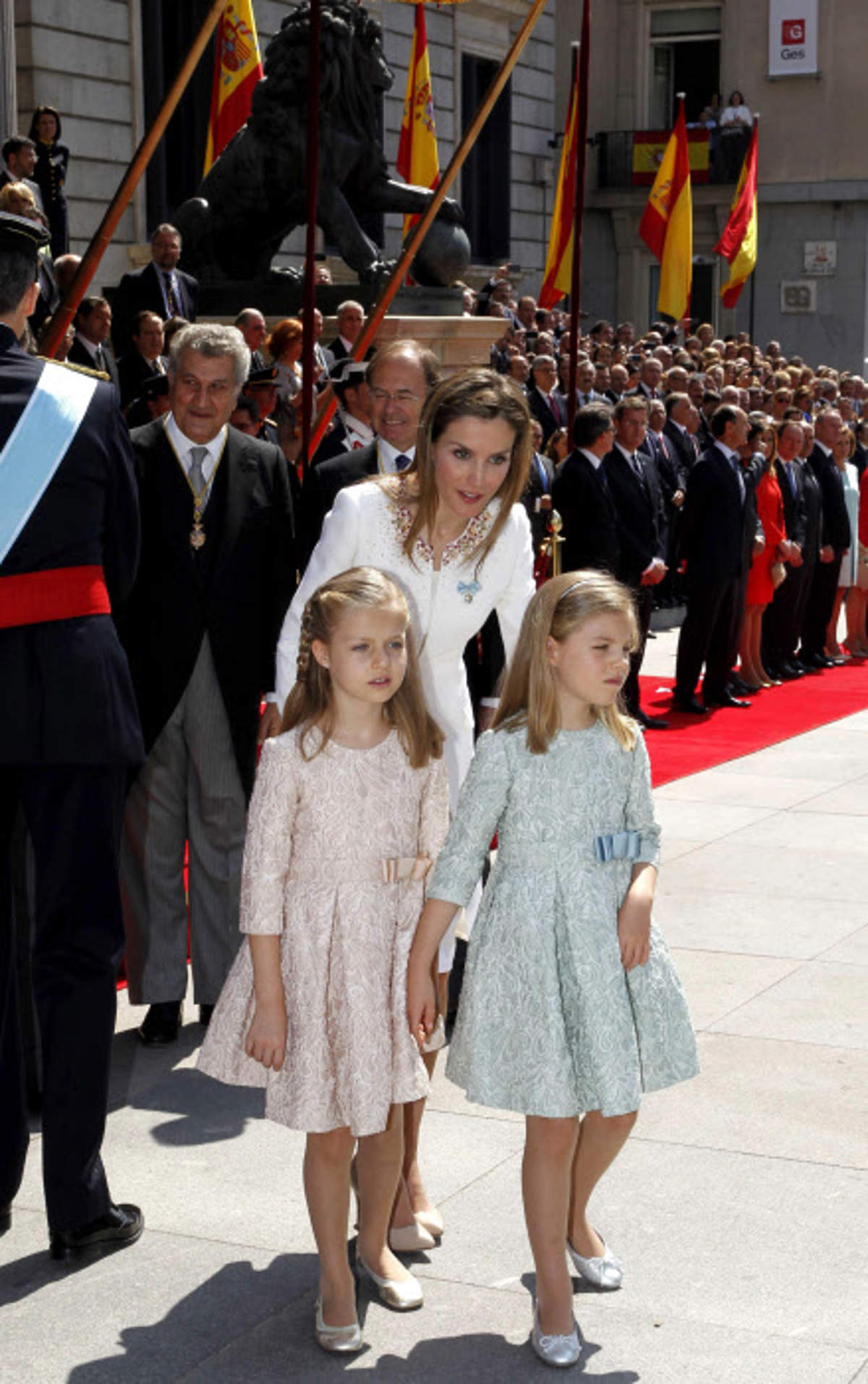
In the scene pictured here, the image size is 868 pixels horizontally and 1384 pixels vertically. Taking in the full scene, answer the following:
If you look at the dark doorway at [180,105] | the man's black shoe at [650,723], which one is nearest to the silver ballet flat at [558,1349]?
the man's black shoe at [650,723]

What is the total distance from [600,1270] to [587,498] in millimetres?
7452

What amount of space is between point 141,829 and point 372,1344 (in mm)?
2198

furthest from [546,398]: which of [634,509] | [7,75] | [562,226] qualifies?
[7,75]

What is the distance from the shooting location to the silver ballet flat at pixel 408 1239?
4195 mm

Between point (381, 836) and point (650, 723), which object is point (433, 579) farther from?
point (650, 723)

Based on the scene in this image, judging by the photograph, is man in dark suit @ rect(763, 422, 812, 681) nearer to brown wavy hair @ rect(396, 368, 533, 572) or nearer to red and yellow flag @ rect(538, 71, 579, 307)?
red and yellow flag @ rect(538, 71, 579, 307)

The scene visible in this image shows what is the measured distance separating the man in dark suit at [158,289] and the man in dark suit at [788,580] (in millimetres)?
4035

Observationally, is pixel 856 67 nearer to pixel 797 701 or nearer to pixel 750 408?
pixel 750 408

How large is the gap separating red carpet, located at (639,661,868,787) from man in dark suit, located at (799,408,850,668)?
258mm

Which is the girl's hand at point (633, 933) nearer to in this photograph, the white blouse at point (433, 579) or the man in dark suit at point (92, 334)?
the white blouse at point (433, 579)

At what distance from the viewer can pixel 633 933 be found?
381cm

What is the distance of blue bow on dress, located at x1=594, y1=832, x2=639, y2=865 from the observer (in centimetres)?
382

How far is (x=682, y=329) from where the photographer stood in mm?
31953

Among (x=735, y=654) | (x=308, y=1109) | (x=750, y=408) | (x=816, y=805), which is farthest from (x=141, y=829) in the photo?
(x=750, y=408)
